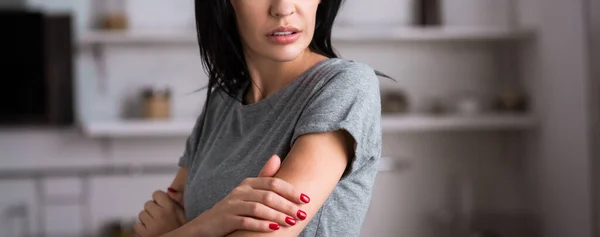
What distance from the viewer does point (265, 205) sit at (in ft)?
2.64

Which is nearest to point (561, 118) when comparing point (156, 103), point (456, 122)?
point (456, 122)

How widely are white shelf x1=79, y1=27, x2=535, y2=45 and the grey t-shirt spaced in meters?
2.39

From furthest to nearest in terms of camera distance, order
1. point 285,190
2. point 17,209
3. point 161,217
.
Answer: point 17,209
point 161,217
point 285,190

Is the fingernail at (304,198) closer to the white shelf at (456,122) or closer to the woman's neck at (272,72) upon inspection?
the woman's neck at (272,72)

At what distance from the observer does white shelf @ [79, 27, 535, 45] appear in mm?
3344

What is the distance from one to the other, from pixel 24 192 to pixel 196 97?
90 cm

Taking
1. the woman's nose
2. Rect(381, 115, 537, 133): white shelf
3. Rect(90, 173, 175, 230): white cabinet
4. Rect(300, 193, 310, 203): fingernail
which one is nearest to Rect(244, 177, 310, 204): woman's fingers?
Rect(300, 193, 310, 203): fingernail

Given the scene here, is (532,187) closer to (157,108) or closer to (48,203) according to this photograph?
(157,108)

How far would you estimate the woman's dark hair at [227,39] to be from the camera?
1.00 m

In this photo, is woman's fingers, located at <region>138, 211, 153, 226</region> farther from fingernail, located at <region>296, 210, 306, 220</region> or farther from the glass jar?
the glass jar

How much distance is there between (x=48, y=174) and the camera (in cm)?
361

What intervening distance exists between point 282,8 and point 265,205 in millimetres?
239

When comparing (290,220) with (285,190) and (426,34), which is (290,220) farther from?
(426,34)

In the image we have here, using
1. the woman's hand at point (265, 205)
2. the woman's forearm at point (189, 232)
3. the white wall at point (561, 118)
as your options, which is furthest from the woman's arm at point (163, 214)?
the white wall at point (561, 118)
